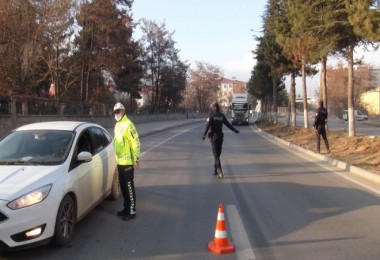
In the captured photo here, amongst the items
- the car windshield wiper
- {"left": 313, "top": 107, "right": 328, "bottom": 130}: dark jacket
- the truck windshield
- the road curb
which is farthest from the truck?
the car windshield wiper

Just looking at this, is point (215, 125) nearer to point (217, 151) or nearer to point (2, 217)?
point (217, 151)

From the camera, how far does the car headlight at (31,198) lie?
509cm

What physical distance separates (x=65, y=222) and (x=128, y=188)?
61.3 inches

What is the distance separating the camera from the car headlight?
5086 millimetres

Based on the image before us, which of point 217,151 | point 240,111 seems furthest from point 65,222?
point 240,111

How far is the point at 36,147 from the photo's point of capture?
22.2 feet

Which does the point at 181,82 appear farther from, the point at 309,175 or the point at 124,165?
the point at 124,165

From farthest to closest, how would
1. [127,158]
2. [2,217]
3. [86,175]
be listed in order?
[127,158] < [86,175] < [2,217]

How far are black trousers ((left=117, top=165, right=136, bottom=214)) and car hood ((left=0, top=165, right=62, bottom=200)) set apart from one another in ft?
4.62

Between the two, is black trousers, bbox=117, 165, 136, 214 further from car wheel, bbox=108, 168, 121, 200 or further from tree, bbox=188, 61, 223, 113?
tree, bbox=188, 61, 223, 113

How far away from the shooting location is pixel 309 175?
40.0 feet

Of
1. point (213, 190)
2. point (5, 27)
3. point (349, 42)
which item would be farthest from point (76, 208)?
point (5, 27)

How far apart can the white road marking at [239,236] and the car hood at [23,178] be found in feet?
8.01

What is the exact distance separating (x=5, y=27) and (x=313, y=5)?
45.9 feet
